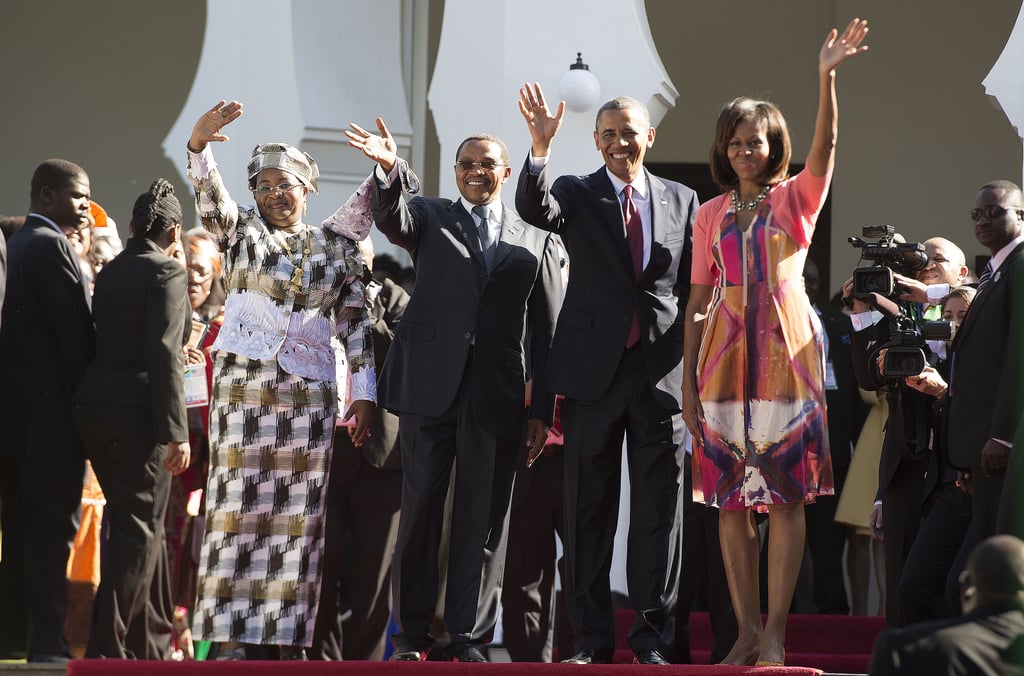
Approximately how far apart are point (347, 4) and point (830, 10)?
4.32 meters

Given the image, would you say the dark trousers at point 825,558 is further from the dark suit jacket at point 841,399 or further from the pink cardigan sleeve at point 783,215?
the pink cardigan sleeve at point 783,215

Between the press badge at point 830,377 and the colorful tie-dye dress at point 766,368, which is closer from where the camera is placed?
the colorful tie-dye dress at point 766,368

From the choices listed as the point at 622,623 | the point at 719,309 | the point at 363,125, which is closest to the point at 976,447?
the point at 719,309

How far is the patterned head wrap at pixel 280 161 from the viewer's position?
6098 mm

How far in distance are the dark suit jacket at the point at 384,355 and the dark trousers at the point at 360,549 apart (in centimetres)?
10

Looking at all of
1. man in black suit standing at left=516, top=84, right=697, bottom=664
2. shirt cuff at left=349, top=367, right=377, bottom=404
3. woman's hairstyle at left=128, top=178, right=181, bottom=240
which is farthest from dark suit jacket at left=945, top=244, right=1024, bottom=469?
woman's hairstyle at left=128, top=178, right=181, bottom=240

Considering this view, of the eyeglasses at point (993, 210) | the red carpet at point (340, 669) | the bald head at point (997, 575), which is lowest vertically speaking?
the red carpet at point (340, 669)

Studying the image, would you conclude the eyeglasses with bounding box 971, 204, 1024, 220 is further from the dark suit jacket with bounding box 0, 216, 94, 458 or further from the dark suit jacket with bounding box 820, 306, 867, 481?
the dark suit jacket with bounding box 0, 216, 94, 458

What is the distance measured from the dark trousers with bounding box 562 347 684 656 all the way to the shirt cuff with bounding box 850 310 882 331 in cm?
176

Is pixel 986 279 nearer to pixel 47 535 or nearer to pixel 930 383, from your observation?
pixel 930 383

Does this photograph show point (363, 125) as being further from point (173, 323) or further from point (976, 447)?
point (976, 447)

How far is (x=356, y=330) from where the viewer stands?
6.31 metres

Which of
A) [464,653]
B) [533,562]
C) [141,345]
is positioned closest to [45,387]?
[141,345]

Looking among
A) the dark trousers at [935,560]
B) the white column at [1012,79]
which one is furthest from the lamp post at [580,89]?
the dark trousers at [935,560]
